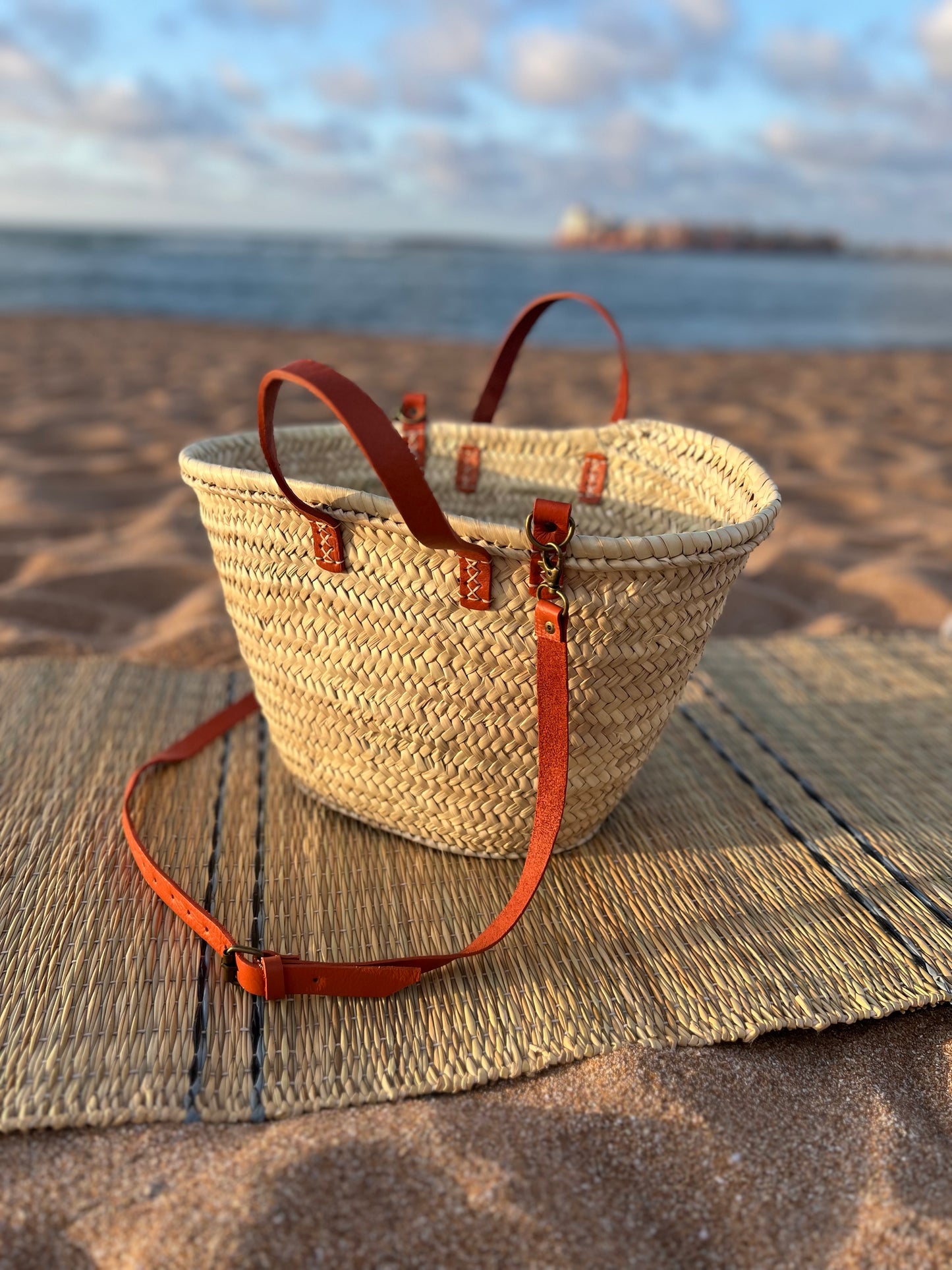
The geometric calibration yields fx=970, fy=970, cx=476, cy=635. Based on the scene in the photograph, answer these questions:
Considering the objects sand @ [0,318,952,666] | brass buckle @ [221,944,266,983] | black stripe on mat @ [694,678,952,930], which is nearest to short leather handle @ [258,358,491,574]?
brass buckle @ [221,944,266,983]

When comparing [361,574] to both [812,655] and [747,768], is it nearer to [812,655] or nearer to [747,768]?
[747,768]

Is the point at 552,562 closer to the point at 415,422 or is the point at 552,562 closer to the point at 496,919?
the point at 496,919

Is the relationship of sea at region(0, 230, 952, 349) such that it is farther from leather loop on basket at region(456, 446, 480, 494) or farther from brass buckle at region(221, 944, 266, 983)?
brass buckle at region(221, 944, 266, 983)

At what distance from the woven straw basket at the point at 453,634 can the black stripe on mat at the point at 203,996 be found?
126mm

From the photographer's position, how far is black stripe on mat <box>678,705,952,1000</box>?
3.31 ft

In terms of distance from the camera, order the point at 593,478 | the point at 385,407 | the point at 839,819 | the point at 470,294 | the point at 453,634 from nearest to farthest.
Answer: the point at 453,634
the point at 839,819
the point at 593,478
the point at 385,407
the point at 470,294

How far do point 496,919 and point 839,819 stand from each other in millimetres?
561

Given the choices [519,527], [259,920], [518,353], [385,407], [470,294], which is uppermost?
[518,353]

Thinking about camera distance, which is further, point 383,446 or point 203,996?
point 203,996

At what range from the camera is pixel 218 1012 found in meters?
0.92

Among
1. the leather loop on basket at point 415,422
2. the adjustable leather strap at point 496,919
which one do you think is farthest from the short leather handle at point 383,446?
the leather loop on basket at point 415,422

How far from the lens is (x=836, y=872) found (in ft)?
3.83

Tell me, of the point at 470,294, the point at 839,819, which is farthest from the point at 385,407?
the point at 470,294

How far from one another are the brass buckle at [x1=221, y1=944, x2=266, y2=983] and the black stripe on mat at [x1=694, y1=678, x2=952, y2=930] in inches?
29.3
